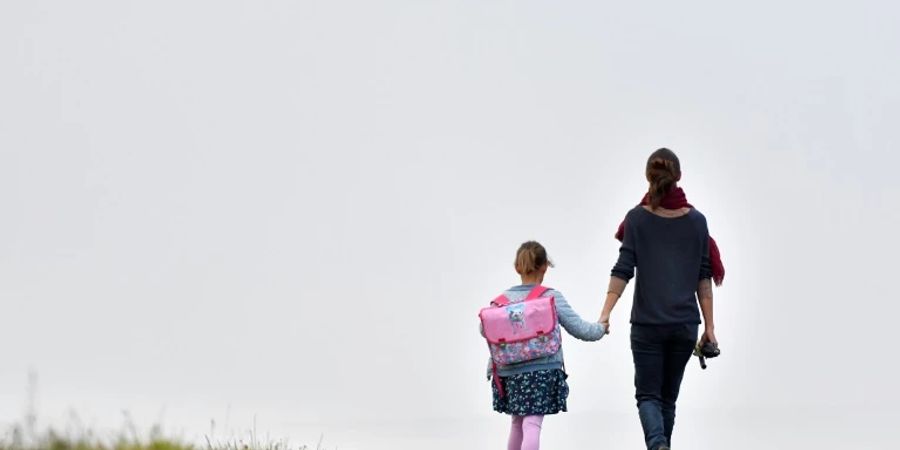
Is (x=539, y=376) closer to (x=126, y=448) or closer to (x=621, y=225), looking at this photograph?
(x=621, y=225)

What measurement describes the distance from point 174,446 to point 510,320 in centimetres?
353

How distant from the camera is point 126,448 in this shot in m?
10.8

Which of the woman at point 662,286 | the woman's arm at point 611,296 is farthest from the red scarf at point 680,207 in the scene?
the woman's arm at point 611,296

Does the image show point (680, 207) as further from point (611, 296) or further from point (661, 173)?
point (611, 296)

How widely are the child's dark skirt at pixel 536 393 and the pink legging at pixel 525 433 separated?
65mm

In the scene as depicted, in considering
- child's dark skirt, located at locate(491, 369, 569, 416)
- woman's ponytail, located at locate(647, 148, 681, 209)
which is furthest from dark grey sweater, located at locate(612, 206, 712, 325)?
child's dark skirt, located at locate(491, 369, 569, 416)

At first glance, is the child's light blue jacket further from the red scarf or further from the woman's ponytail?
the woman's ponytail

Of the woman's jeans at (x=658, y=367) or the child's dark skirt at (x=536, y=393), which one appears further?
the child's dark skirt at (x=536, y=393)

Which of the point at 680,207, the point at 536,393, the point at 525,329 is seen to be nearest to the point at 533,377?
the point at 536,393

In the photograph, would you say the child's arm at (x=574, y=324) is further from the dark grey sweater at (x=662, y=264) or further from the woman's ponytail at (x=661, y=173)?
the woman's ponytail at (x=661, y=173)

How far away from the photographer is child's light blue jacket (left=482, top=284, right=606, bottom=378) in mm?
13578

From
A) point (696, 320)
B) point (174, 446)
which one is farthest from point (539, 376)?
point (174, 446)

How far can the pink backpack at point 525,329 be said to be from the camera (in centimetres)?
1364

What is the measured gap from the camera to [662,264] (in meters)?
13.4
